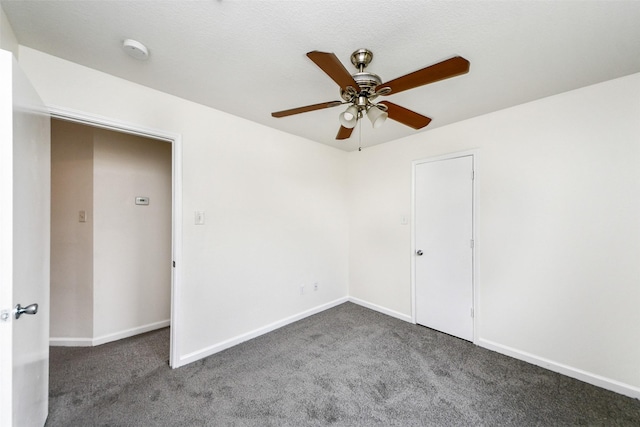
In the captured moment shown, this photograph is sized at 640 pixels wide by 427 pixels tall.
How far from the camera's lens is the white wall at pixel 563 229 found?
1.85m

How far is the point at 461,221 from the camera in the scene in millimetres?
2691

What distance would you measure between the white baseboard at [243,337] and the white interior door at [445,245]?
4.41 ft

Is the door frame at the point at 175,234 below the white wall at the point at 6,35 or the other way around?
below

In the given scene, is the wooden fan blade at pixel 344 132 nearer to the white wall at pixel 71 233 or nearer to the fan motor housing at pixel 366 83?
the fan motor housing at pixel 366 83

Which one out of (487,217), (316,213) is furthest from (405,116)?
(316,213)

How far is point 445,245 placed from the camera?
2.81 metres

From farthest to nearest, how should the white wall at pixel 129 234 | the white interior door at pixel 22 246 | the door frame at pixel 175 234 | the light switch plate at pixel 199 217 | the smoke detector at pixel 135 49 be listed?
1. the white wall at pixel 129 234
2. the light switch plate at pixel 199 217
3. the door frame at pixel 175 234
4. the smoke detector at pixel 135 49
5. the white interior door at pixel 22 246

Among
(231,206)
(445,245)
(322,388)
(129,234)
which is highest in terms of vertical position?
(231,206)

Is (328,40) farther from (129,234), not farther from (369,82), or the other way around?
(129,234)

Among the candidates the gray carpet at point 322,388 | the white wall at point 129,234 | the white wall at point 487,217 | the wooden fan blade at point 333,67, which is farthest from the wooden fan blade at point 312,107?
the white wall at point 129,234

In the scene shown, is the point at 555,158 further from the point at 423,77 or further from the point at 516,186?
the point at 423,77

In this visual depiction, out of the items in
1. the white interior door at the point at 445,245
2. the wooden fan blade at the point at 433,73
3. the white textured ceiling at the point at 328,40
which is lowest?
the white interior door at the point at 445,245

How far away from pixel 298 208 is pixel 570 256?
2.71 metres

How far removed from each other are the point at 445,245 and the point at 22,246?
3.32 meters
